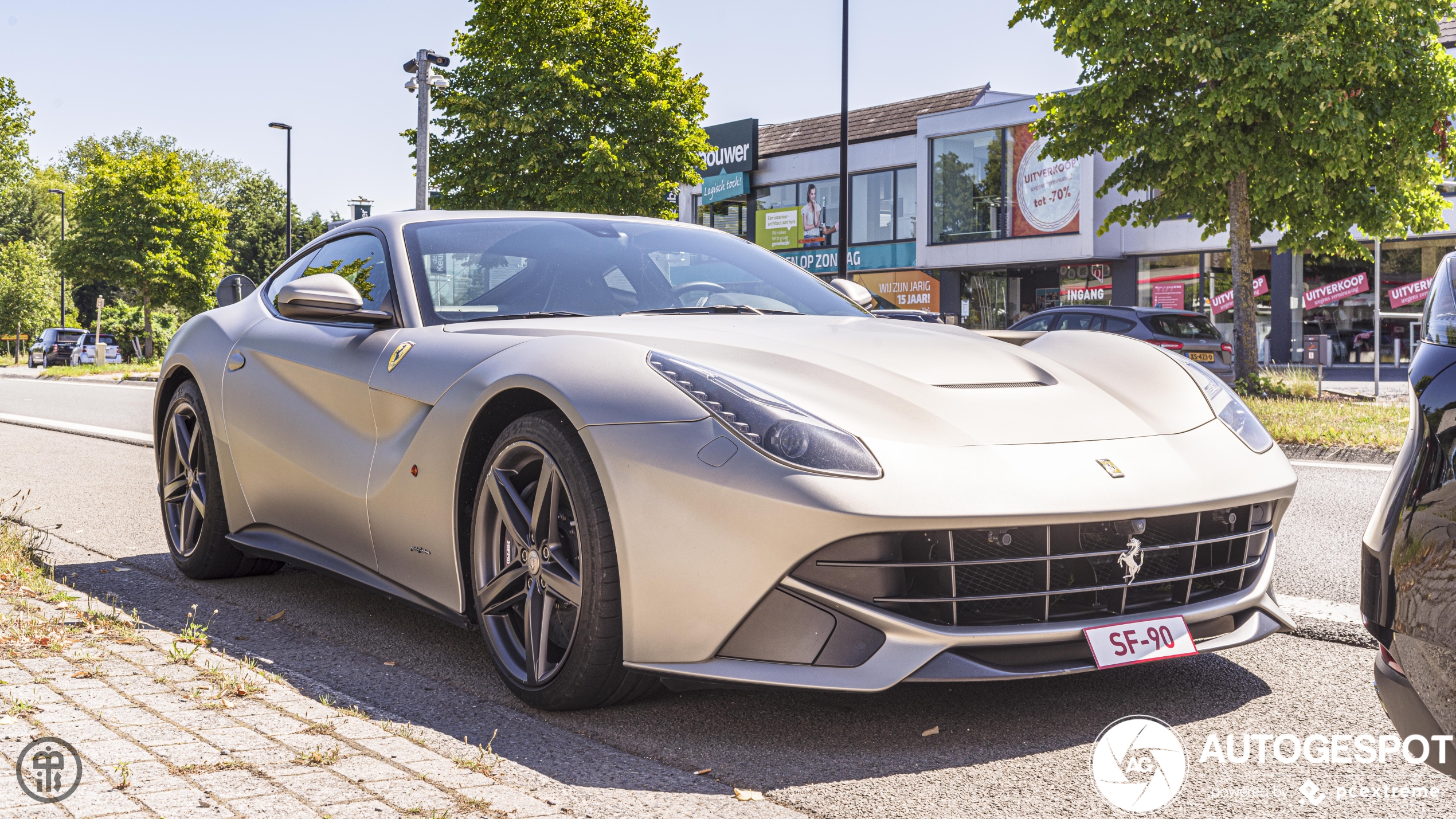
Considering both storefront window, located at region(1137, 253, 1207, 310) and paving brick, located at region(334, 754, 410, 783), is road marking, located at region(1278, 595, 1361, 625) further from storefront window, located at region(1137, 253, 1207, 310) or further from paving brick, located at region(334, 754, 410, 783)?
storefront window, located at region(1137, 253, 1207, 310)

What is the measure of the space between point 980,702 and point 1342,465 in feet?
24.1

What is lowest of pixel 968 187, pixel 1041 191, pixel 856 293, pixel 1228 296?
pixel 856 293

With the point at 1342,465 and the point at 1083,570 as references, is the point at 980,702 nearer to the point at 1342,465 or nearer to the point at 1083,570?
the point at 1083,570

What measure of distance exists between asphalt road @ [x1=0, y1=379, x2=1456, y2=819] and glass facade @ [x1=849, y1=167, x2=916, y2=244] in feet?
100

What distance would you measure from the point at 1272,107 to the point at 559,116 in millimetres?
11911

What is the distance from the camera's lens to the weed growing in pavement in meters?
2.52

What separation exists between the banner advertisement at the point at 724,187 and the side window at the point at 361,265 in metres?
34.0

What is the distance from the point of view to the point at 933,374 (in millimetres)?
3164

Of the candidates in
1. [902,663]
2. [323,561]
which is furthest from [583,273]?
[902,663]

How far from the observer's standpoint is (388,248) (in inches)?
162

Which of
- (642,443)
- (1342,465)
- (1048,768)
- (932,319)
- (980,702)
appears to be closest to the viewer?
(1048,768)

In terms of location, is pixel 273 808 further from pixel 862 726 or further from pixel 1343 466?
pixel 1343 466

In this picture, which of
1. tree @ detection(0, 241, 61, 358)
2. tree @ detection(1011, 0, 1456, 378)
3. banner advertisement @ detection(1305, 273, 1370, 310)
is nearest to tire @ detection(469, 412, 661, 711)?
tree @ detection(1011, 0, 1456, 378)

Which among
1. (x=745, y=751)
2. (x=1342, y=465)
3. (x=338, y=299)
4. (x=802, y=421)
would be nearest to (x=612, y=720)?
(x=745, y=751)
